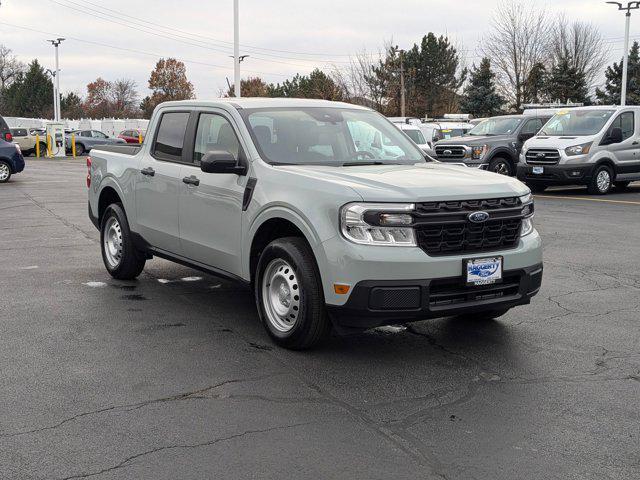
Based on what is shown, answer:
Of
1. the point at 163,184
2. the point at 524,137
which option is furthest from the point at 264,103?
the point at 524,137

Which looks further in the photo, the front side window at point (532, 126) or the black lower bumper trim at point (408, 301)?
the front side window at point (532, 126)

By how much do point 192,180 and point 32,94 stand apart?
327ft

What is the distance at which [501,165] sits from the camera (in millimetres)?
20656

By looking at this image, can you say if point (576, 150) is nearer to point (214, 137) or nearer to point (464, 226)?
point (214, 137)

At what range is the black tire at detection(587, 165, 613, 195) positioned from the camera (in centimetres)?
1898

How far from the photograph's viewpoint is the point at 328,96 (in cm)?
6819

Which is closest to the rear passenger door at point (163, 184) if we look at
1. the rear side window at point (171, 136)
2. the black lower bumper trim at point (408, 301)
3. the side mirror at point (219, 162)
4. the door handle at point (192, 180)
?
the rear side window at point (171, 136)

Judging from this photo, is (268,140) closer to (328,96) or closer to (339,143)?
(339,143)

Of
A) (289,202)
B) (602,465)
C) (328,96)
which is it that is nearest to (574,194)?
(289,202)

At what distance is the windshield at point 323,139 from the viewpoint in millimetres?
6316

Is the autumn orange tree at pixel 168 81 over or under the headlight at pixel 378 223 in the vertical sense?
over

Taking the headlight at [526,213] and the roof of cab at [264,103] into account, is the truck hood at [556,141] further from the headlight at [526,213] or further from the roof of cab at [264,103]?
the headlight at [526,213]

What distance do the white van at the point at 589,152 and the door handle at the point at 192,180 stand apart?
1380 centimetres

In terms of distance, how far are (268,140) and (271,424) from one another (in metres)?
2.69
